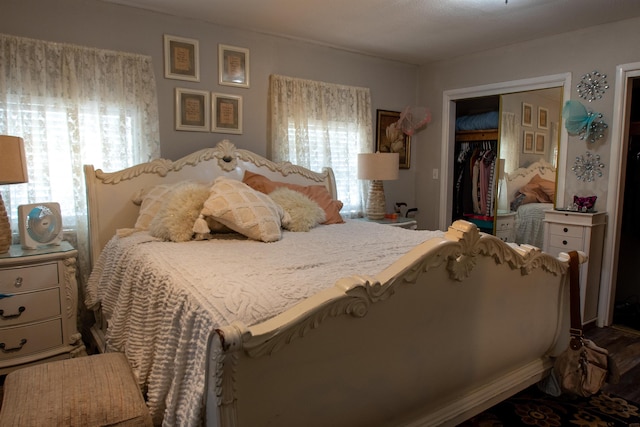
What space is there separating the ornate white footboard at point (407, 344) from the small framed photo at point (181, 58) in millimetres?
2444

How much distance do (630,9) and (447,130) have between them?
1763mm

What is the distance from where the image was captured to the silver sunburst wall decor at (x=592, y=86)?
10.5 feet

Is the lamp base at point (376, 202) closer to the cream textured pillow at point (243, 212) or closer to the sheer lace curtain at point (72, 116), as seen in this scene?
the cream textured pillow at point (243, 212)

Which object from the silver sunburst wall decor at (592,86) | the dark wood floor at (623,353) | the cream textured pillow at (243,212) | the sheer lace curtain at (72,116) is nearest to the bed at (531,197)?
the silver sunburst wall decor at (592,86)

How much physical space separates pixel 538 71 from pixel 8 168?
3.90m

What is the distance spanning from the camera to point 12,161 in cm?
224

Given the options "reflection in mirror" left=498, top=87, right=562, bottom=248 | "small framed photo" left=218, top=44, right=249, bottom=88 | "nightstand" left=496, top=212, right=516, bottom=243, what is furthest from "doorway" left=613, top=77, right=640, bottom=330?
"small framed photo" left=218, top=44, right=249, bottom=88

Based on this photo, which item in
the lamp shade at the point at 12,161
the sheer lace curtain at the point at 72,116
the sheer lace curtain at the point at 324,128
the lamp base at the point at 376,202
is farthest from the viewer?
the lamp base at the point at 376,202

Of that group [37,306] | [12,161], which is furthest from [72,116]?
[37,306]

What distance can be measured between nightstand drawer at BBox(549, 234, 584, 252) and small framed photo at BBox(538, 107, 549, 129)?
0.98 metres

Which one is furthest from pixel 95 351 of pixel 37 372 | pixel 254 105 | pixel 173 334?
pixel 254 105

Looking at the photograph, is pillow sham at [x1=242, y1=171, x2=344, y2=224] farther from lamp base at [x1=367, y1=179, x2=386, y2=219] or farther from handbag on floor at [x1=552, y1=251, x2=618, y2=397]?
handbag on floor at [x1=552, y1=251, x2=618, y2=397]

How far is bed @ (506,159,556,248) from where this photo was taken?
12.0 ft

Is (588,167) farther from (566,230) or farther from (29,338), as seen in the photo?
(29,338)
